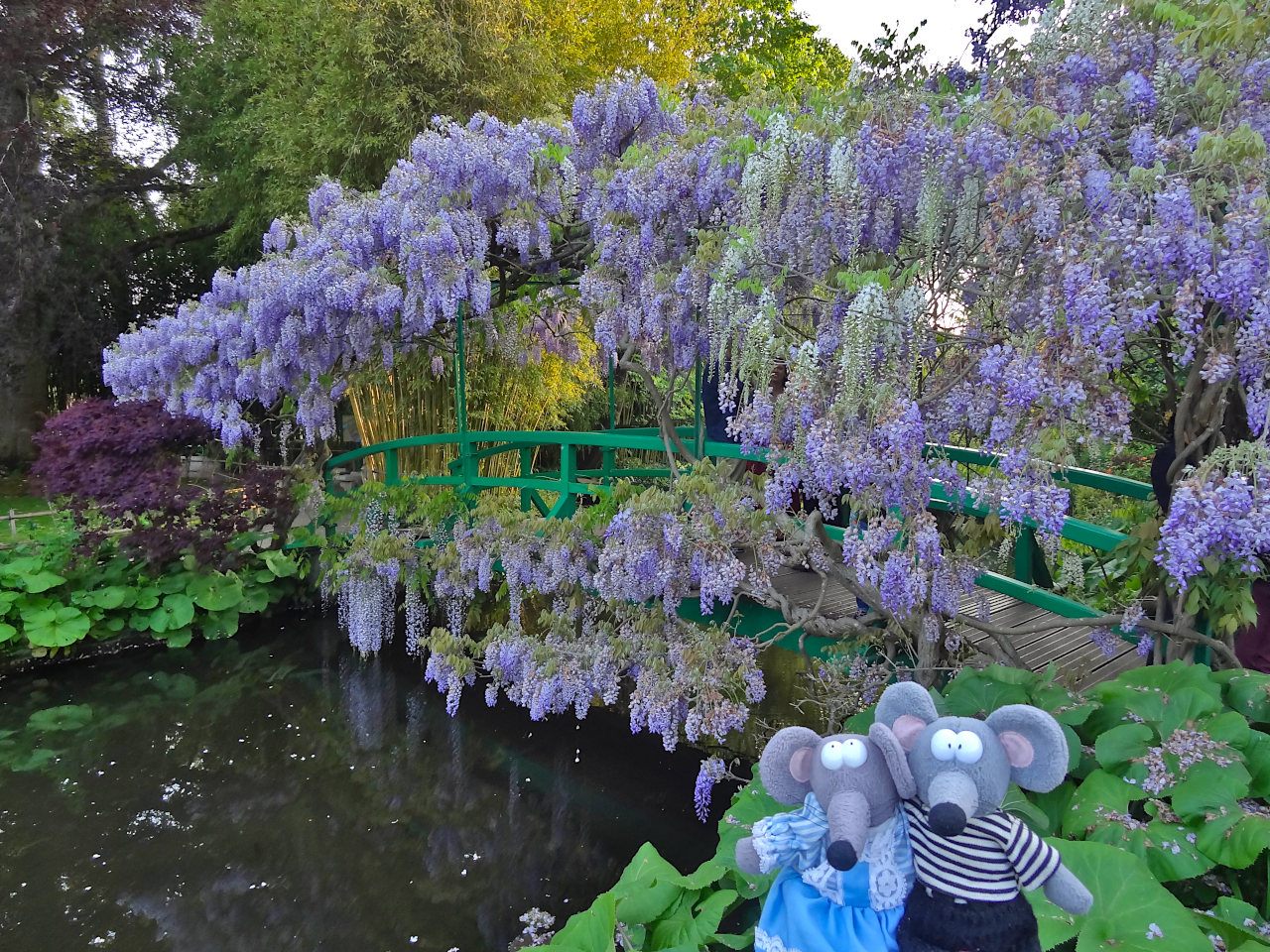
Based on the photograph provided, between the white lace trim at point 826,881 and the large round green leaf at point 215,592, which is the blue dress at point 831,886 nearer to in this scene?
the white lace trim at point 826,881

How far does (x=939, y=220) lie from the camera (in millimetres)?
2639

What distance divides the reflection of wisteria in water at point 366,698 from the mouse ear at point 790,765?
12.2 feet

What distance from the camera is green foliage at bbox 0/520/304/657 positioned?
5.42m

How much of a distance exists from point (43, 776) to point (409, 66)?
223 inches

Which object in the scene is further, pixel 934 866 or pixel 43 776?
pixel 43 776

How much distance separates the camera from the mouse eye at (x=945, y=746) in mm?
1216

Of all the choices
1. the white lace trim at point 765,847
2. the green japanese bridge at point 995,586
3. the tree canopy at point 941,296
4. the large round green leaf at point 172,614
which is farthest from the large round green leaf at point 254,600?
the white lace trim at point 765,847

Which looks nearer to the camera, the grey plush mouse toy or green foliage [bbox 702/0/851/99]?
the grey plush mouse toy

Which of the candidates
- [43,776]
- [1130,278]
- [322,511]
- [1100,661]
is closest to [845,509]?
[1100,661]

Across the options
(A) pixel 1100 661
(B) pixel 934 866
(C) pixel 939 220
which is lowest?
(A) pixel 1100 661

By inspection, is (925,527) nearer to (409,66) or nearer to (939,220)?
(939,220)

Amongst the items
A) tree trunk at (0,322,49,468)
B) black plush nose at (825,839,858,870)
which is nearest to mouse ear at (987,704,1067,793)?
black plush nose at (825,839,858,870)

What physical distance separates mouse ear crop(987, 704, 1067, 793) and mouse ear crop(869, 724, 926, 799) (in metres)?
0.16

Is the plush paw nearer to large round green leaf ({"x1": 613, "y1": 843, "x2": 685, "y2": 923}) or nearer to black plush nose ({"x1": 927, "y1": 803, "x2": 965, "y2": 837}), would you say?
black plush nose ({"x1": 927, "y1": 803, "x2": 965, "y2": 837})
